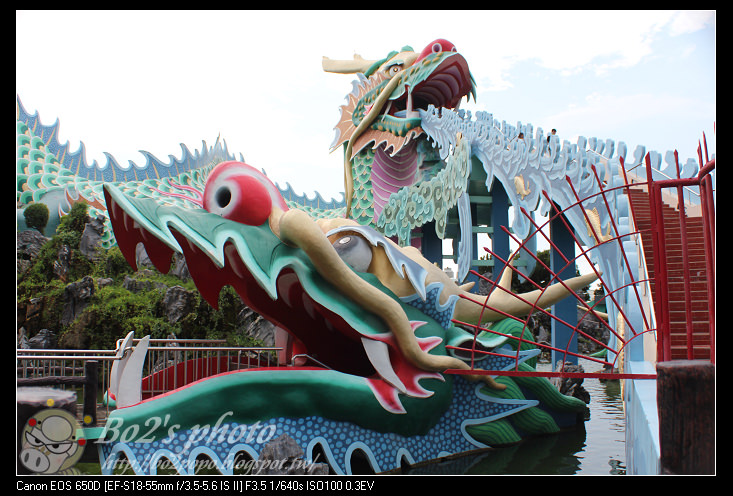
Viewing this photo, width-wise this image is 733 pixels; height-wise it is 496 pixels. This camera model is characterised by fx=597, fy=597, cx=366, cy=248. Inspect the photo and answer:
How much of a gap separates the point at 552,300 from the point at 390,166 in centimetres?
1031

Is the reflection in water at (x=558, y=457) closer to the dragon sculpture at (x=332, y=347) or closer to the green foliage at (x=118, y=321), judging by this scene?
the dragon sculpture at (x=332, y=347)

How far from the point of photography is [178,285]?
16.1 m

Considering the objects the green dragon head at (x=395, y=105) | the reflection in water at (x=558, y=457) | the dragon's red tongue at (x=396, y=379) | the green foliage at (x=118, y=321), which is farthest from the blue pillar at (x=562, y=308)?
the green foliage at (x=118, y=321)

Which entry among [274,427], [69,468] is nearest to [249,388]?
[274,427]

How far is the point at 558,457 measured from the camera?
6824 mm

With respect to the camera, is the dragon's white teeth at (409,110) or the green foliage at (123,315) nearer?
the green foliage at (123,315)

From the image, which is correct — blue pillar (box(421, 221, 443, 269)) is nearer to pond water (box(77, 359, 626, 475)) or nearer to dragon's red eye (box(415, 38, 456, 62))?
dragon's red eye (box(415, 38, 456, 62))

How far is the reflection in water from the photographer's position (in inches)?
246

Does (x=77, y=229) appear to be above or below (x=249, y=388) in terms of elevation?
above

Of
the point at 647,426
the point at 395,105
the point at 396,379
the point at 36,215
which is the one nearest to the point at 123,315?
the point at 36,215

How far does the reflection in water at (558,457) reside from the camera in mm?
6254

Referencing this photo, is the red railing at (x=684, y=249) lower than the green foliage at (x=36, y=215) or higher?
lower

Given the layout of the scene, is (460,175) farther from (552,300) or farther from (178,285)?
(178,285)

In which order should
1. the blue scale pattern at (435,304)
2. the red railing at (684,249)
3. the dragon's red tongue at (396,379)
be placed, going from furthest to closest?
the blue scale pattern at (435,304)
the dragon's red tongue at (396,379)
the red railing at (684,249)
